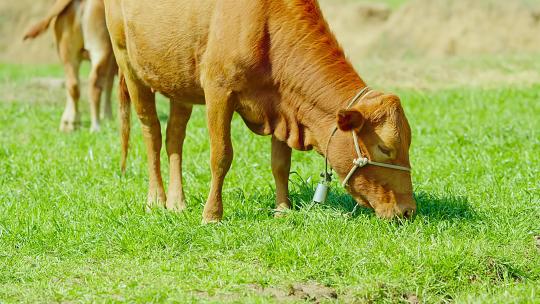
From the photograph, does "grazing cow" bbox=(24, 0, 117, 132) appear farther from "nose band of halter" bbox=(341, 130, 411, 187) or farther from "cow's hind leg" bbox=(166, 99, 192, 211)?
"nose band of halter" bbox=(341, 130, 411, 187)

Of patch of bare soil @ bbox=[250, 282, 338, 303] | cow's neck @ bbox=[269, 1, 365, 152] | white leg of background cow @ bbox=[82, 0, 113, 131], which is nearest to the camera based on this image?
patch of bare soil @ bbox=[250, 282, 338, 303]

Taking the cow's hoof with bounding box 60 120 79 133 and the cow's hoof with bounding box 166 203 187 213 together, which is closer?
the cow's hoof with bounding box 166 203 187 213

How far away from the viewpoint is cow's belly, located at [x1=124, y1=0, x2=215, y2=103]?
7.53 meters

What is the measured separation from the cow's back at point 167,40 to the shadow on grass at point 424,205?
1.28m

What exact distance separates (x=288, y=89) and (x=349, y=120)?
0.67 m

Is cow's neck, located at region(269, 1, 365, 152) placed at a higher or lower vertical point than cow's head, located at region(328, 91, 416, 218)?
higher

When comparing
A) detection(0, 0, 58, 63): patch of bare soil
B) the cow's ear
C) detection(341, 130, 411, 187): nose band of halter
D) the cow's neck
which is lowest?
detection(0, 0, 58, 63): patch of bare soil

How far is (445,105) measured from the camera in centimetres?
1325

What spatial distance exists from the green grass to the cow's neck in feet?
2.35

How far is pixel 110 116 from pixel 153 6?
6.17 m

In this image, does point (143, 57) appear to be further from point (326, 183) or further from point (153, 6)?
point (326, 183)

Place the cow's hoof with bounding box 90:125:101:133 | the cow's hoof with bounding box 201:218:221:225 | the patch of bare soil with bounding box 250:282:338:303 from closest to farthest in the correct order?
the patch of bare soil with bounding box 250:282:338:303, the cow's hoof with bounding box 201:218:221:225, the cow's hoof with bounding box 90:125:101:133

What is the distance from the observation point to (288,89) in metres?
7.29

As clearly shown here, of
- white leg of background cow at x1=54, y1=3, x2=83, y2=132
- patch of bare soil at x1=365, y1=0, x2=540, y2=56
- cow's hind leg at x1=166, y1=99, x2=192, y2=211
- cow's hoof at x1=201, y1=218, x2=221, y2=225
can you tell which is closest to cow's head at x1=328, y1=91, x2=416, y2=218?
cow's hoof at x1=201, y1=218, x2=221, y2=225
